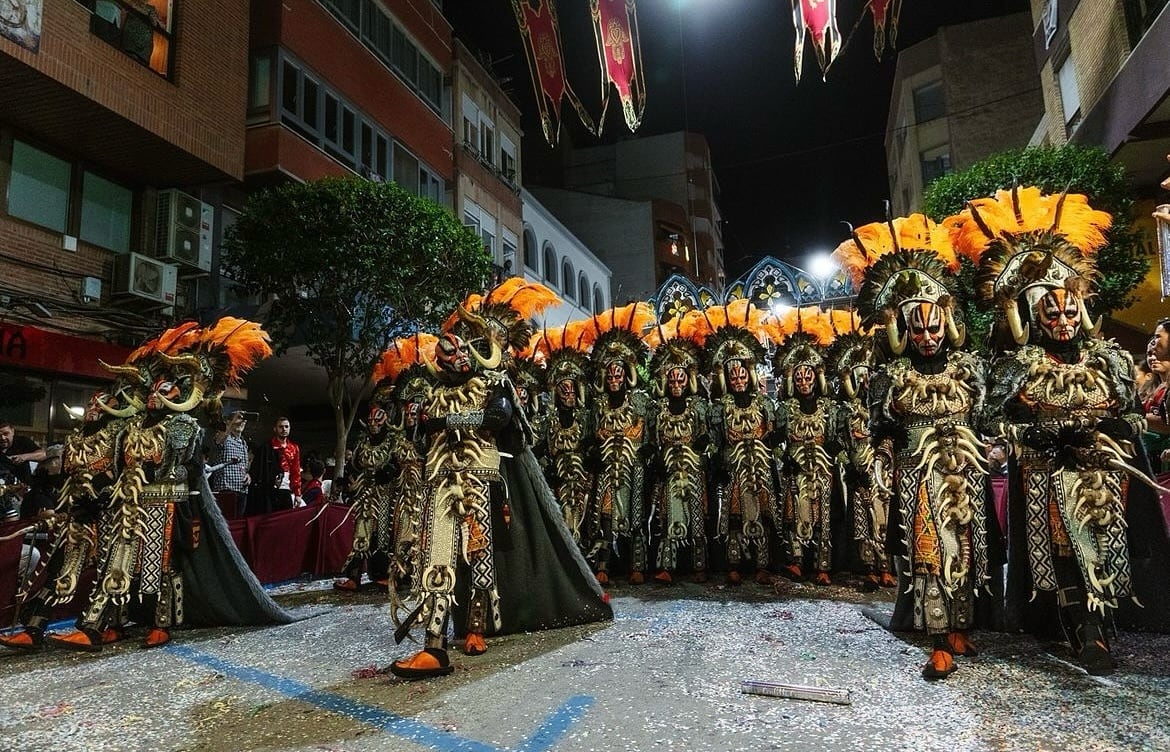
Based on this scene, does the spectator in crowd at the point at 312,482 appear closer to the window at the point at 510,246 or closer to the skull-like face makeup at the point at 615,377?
the skull-like face makeup at the point at 615,377

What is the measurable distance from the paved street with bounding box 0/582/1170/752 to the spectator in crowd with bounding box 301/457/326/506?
646 cm

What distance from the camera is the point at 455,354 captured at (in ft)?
16.0

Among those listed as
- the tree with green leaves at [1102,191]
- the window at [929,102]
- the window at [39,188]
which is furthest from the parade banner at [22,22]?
the window at [929,102]

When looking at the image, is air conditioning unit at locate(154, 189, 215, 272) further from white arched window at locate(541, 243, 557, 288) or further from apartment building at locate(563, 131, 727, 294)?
apartment building at locate(563, 131, 727, 294)

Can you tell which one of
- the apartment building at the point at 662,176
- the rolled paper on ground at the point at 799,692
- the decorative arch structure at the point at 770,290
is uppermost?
the apartment building at the point at 662,176

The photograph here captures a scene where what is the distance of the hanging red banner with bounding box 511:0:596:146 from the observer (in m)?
11.2

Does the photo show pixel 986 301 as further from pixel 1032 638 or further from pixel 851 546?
pixel 851 546

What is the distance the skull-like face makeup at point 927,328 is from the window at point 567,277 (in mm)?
23438

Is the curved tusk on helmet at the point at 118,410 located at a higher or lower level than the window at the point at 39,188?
lower

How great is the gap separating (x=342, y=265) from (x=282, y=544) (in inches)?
199

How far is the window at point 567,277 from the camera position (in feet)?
91.1

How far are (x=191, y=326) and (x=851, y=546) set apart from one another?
680cm

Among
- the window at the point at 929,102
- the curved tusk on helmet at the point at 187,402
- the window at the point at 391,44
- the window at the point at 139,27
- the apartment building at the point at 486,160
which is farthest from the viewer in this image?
the window at the point at 929,102

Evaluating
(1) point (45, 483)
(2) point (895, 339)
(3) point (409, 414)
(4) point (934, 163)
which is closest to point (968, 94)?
(4) point (934, 163)
